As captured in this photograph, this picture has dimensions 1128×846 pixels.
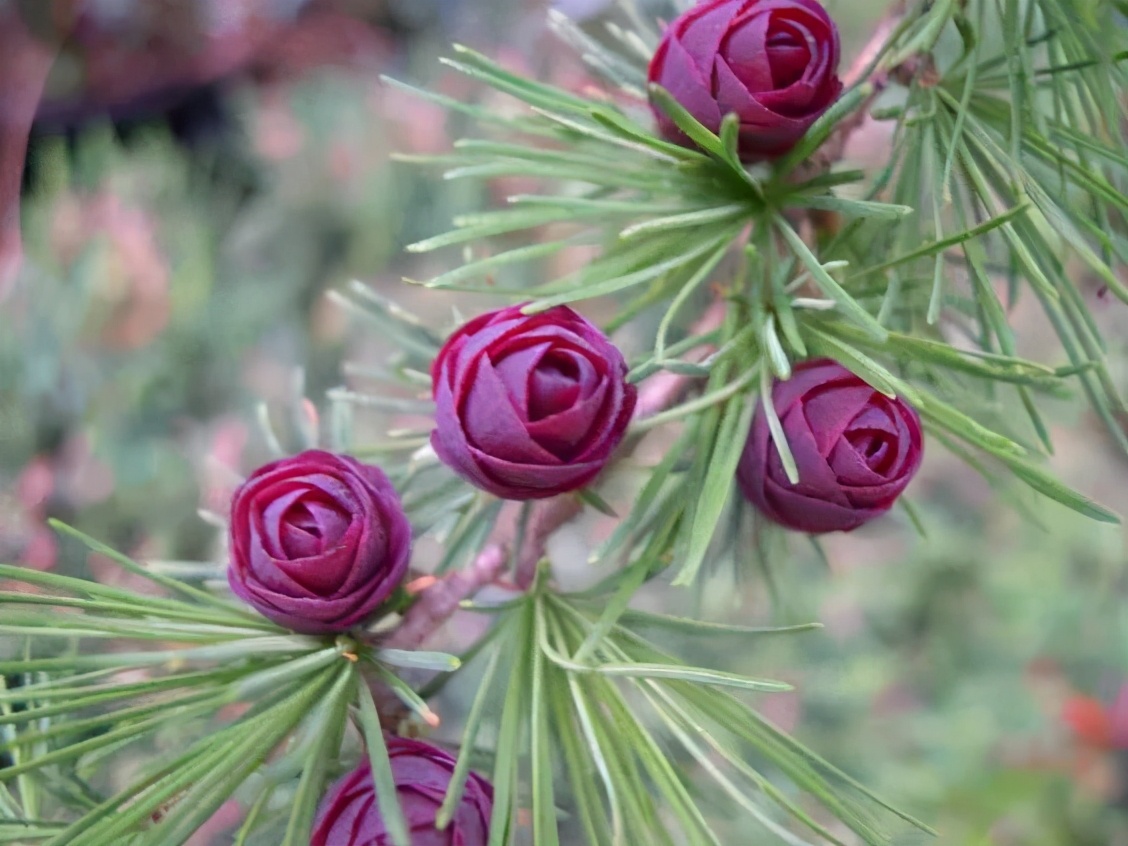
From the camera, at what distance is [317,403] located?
89 centimetres

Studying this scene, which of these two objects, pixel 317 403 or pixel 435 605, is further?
pixel 317 403

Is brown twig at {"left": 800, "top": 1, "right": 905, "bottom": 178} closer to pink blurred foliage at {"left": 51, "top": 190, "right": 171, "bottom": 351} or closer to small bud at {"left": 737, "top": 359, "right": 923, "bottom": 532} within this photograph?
small bud at {"left": 737, "top": 359, "right": 923, "bottom": 532}

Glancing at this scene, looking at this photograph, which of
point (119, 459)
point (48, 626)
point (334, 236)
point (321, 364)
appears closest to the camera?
point (48, 626)

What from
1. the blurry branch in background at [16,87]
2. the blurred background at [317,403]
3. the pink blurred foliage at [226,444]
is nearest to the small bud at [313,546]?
the blurred background at [317,403]

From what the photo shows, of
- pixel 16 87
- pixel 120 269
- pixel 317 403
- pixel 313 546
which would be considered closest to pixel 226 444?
pixel 317 403

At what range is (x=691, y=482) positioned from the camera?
23 centimetres

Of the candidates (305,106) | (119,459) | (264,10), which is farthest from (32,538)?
(264,10)

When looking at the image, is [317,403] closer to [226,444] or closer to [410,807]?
[226,444]

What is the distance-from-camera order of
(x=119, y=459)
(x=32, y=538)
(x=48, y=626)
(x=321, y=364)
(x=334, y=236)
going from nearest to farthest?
1. (x=48, y=626)
2. (x=32, y=538)
3. (x=119, y=459)
4. (x=321, y=364)
5. (x=334, y=236)

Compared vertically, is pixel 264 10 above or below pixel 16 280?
above

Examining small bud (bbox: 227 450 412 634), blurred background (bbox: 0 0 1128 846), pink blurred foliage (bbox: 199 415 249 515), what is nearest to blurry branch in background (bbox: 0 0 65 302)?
blurred background (bbox: 0 0 1128 846)

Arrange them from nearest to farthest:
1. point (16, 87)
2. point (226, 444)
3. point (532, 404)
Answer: point (532, 404) → point (226, 444) → point (16, 87)

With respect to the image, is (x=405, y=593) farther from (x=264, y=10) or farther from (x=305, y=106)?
(x=264, y=10)

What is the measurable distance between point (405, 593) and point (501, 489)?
6cm
